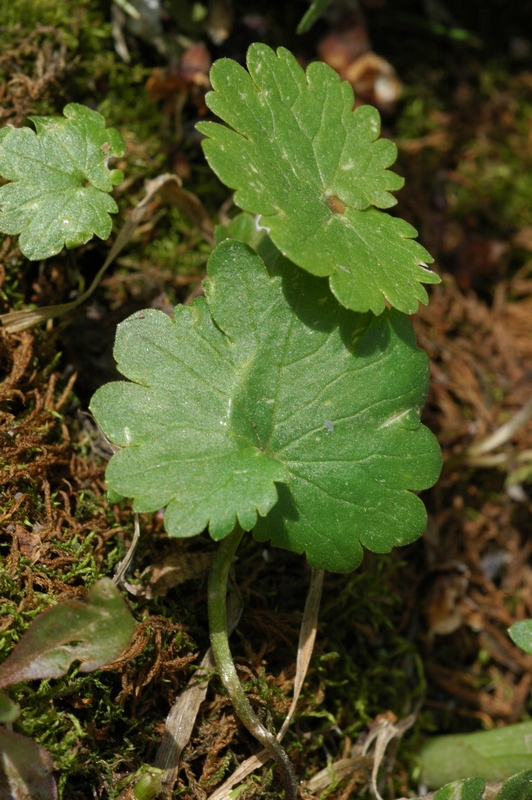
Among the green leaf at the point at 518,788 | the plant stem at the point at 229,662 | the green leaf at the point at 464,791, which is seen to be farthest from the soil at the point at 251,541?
the green leaf at the point at 518,788

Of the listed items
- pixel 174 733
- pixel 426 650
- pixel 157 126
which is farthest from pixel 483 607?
pixel 157 126

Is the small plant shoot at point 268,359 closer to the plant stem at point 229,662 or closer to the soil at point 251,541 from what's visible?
the plant stem at point 229,662

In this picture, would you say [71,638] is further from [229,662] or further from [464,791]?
[464,791]

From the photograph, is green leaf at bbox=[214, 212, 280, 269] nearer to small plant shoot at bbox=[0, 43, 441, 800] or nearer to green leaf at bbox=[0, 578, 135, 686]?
small plant shoot at bbox=[0, 43, 441, 800]

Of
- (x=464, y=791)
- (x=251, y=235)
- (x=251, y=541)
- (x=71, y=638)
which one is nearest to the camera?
(x=71, y=638)

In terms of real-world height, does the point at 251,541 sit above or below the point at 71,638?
below

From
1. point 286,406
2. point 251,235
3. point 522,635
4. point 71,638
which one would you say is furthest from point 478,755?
point 251,235
